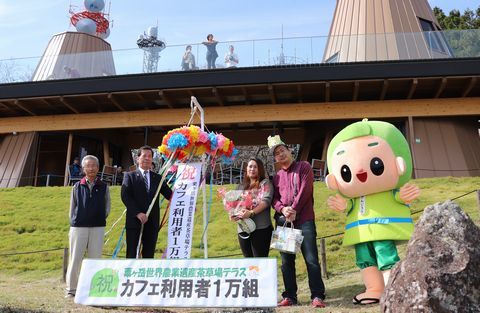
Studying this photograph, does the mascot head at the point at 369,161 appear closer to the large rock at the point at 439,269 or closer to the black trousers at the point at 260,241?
the black trousers at the point at 260,241

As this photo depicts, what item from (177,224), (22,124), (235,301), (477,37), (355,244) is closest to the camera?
(235,301)

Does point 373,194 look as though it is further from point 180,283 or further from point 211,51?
point 211,51

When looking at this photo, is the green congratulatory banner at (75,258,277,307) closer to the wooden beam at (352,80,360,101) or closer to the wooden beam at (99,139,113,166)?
the wooden beam at (352,80,360,101)

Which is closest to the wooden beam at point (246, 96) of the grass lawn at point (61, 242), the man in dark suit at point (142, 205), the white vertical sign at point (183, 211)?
the grass lawn at point (61, 242)

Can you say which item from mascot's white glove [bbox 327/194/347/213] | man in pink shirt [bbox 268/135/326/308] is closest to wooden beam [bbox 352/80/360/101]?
mascot's white glove [bbox 327/194/347/213]

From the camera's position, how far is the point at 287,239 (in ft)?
15.9

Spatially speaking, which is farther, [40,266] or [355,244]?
[40,266]

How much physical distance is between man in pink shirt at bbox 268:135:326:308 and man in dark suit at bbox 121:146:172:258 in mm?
1623

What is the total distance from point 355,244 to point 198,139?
101 inches

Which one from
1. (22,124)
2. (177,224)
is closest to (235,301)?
(177,224)

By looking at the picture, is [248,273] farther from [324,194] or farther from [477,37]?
[477,37]

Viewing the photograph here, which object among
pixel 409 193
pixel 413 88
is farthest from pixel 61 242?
pixel 413 88

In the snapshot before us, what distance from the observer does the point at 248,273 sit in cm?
418

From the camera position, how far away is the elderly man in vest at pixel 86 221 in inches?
216
